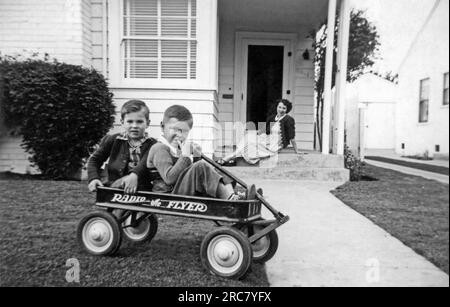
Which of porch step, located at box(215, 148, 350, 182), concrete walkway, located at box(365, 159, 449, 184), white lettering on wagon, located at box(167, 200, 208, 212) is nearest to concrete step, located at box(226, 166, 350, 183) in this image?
porch step, located at box(215, 148, 350, 182)

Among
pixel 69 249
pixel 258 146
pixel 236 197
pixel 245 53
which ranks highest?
pixel 245 53

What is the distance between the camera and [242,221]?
1.94m

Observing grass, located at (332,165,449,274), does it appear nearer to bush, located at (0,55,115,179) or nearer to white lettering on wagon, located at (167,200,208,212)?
white lettering on wagon, located at (167,200,208,212)

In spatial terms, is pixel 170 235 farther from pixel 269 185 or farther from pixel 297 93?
pixel 297 93

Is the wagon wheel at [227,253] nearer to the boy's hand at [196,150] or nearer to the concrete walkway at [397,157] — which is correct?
the boy's hand at [196,150]

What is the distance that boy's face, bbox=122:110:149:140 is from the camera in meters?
2.03

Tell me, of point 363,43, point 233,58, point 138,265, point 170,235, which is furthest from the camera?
point 233,58

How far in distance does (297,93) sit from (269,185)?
4921 mm

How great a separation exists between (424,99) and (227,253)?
1.21 m

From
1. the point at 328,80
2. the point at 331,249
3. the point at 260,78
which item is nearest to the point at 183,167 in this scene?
the point at 331,249

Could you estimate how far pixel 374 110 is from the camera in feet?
5.08

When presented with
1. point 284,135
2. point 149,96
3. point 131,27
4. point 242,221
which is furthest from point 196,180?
point 284,135

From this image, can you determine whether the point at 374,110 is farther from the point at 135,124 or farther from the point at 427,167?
the point at 135,124

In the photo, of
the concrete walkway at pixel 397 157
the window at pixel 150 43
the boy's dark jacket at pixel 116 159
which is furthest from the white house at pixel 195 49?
the concrete walkway at pixel 397 157
